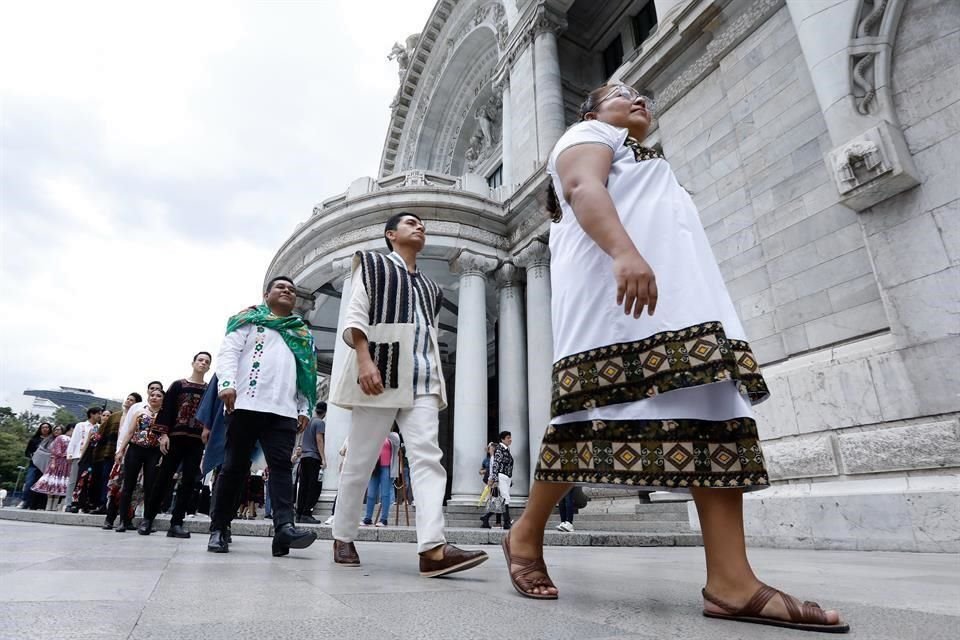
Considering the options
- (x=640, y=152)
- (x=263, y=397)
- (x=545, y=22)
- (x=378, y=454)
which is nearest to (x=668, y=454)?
(x=640, y=152)

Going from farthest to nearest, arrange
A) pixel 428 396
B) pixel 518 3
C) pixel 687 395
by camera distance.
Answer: pixel 518 3
pixel 428 396
pixel 687 395

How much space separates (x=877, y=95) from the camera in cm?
527

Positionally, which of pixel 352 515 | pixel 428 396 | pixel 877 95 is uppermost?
pixel 877 95

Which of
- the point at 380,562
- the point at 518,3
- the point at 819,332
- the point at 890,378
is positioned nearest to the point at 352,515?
the point at 380,562

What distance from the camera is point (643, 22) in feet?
52.5

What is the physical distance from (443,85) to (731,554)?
25202 millimetres

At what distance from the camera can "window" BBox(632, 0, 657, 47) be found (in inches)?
617

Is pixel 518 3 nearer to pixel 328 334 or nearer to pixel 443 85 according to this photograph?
pixel 443 85

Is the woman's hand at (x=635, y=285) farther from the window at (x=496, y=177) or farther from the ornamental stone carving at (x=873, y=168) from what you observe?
the window at (x=496, y=177)

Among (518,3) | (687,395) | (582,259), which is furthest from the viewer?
(518,3)

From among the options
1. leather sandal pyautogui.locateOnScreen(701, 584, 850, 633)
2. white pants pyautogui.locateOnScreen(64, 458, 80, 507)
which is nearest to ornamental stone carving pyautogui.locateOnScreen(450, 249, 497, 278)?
white pants pyautogui.locateOnScreen(64, 458, 80, 507)

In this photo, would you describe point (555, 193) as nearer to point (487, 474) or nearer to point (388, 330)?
point (388, 330)

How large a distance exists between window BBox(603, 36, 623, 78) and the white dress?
54.9 feet

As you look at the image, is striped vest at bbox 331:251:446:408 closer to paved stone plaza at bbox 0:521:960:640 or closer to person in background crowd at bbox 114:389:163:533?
paved stone plaza at bbox 0:521:960:640
